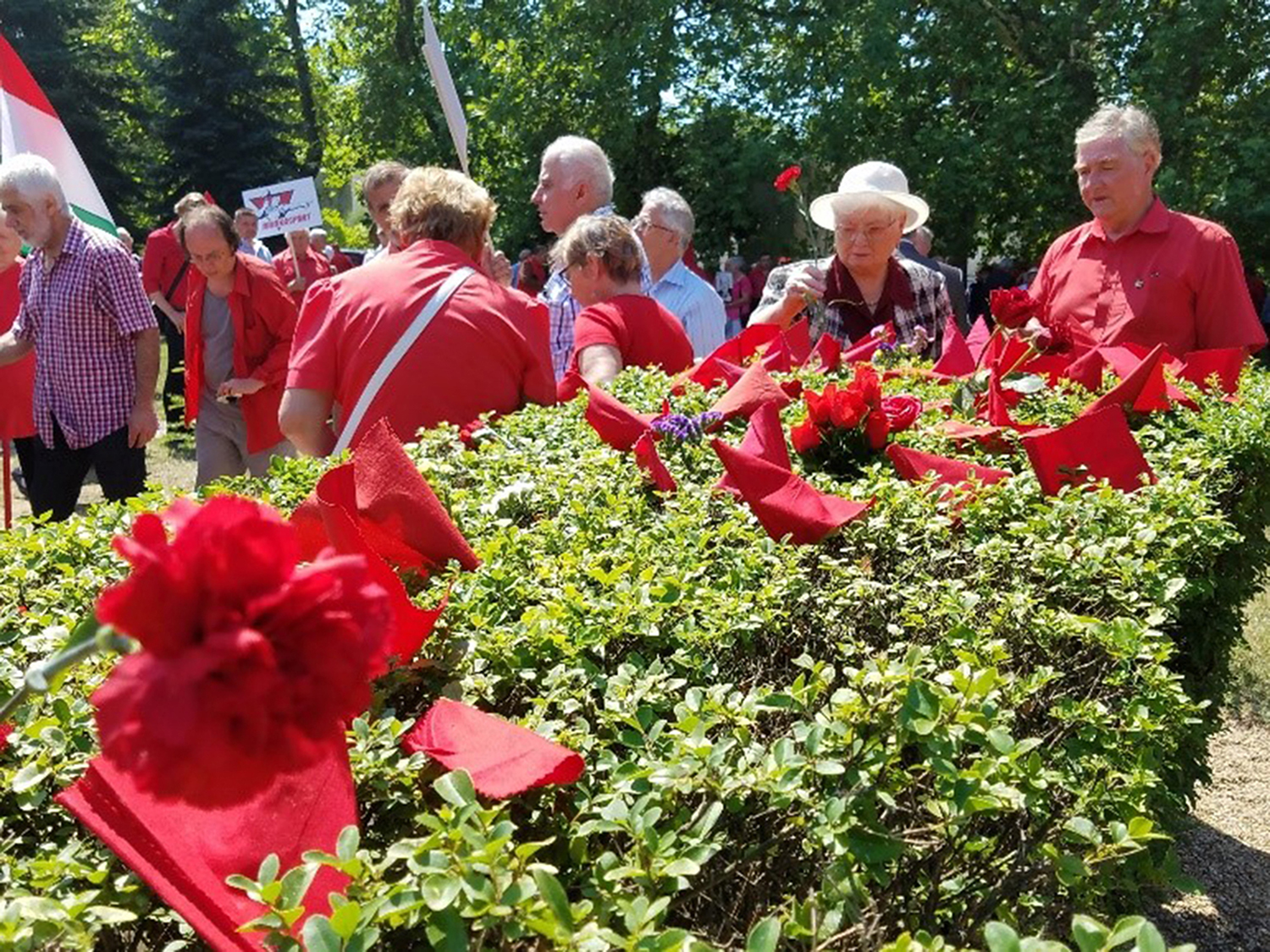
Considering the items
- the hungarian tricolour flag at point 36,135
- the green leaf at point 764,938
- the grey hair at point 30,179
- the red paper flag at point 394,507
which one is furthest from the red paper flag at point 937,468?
the hungarian tricolour flag at point 36,135

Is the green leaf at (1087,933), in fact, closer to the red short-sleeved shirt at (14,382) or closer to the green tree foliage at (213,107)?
the red short-sleeved shirt at (14,382)

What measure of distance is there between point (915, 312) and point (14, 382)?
189 inches

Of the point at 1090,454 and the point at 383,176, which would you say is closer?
the point at 1090,454

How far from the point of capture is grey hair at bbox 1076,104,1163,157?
505 cm

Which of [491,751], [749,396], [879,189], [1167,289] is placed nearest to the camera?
[491,751]

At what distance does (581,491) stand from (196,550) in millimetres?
2012

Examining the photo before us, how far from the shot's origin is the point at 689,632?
1880mm

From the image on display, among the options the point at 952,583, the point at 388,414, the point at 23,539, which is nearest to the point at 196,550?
the point at 952,583

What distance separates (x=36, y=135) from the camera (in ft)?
27.1

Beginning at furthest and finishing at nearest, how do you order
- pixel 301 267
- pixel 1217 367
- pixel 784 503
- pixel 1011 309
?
pixel 301 267 < pixel 1217 367 < pixel 1011 309 < pixel 784 503

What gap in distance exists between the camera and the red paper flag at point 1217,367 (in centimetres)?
438

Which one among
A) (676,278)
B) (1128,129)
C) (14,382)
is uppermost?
(1128,129)

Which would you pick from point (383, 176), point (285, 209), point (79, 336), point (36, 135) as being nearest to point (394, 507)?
point (79, 336)

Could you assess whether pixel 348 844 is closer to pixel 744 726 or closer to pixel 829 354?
pixel 744 726
